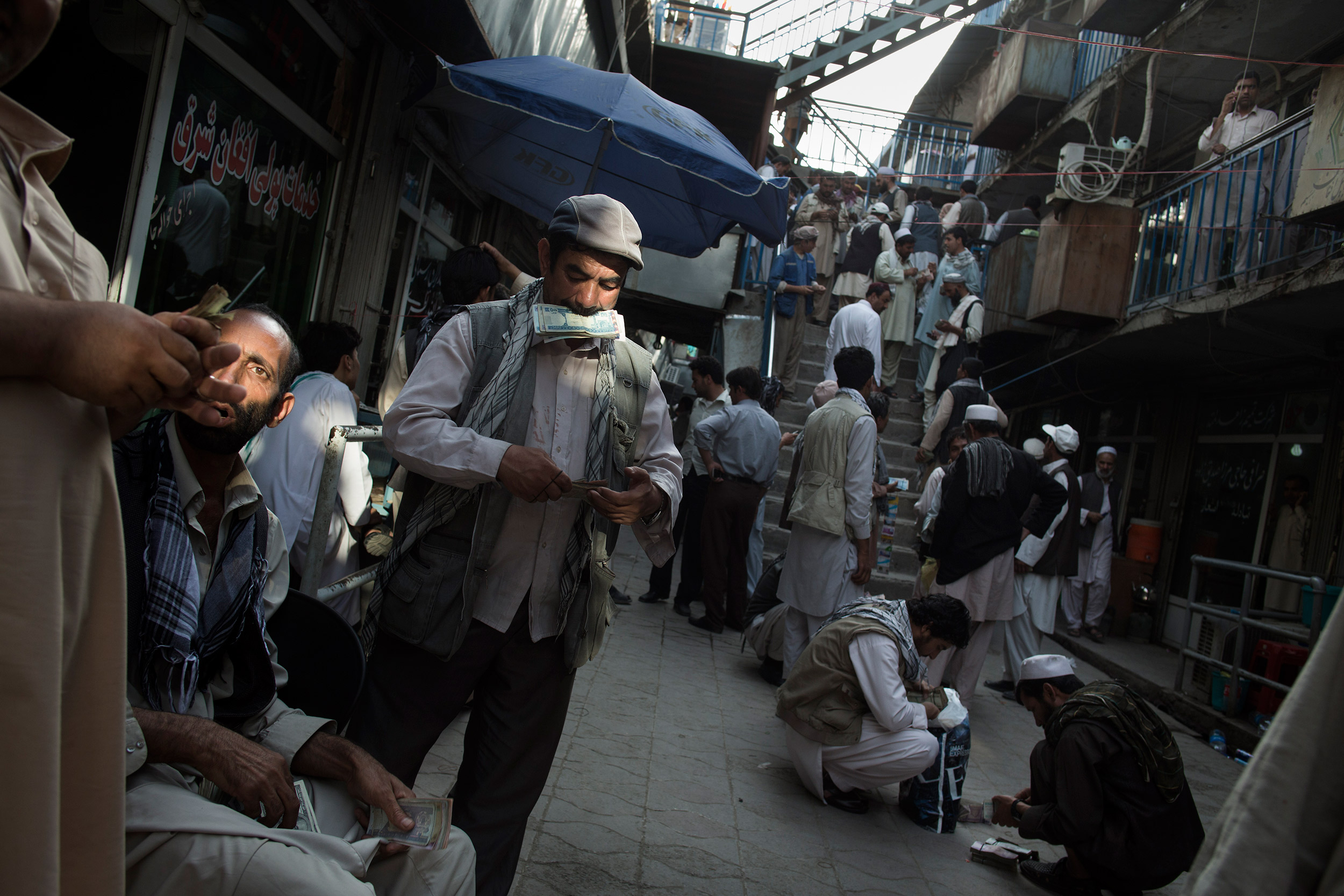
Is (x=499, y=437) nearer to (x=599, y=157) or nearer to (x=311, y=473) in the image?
(x=311, y=473)

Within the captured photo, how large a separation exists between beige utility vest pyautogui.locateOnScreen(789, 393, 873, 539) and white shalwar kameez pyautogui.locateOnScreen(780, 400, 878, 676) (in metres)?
A: 0.04

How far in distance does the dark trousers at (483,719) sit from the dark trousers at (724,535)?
16.4ft

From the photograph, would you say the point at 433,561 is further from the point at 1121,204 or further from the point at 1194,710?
the point at 1121,204

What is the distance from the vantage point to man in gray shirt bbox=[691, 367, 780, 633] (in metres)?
7.23

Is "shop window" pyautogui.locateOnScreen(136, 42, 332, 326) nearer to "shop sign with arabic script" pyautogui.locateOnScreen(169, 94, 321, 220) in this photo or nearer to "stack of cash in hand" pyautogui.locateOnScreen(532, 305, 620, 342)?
"shop sign with arabic script" pyautogui.locateOnScreen(169, 94, 321, 220)

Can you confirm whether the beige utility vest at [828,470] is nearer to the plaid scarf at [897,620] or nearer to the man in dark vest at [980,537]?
the man in dark vest at [980,537]

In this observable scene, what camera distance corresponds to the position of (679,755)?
176 inches

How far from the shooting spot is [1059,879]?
3.78 m

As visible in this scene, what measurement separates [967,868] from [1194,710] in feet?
14.2

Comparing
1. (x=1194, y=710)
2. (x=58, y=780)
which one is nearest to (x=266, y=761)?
(x=58, y=780)

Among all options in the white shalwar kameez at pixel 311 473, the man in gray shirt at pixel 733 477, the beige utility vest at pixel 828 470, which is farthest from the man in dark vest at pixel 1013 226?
the white shalwar kameez at pixel 311 473

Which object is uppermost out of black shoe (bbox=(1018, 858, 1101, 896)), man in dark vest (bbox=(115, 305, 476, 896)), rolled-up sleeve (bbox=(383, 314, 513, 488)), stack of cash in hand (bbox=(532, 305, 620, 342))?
stack of cash in hand (bbox=(532, 305, 620, 342))

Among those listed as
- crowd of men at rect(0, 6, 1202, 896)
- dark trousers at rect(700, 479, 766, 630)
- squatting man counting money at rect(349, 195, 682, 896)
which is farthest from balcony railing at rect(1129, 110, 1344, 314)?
squatting man counting money at rect(349, 195, 682, 896)

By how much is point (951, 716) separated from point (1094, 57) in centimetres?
1398
